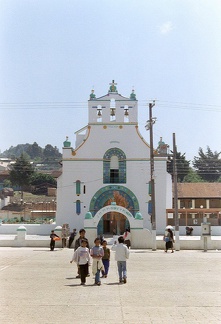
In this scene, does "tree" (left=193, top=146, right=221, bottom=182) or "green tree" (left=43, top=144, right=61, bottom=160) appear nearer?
"tree" (left=193, top=146, right=221, bottom=182)

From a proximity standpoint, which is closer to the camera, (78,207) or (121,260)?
(121,260)

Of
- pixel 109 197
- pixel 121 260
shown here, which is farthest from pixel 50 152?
pixel 121 260

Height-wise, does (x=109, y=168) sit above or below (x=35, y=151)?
below

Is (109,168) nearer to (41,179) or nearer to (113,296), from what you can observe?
(113,296)

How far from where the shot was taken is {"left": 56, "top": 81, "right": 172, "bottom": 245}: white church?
42.4m

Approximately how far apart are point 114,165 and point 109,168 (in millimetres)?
530

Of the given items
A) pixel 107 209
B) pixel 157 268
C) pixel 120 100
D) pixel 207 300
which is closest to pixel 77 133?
pixel 120 100

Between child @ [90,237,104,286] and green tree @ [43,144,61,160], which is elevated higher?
green tree @ [43,144,61,160]

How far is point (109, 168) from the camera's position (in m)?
42.8

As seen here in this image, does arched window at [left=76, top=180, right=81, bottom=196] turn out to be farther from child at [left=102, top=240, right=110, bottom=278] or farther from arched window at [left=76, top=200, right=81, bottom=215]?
child at [left=102, top=240, right=110, bottom=278]

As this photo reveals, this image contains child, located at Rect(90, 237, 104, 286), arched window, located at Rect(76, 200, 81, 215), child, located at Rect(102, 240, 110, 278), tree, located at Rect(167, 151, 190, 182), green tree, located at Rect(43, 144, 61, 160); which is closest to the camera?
child, located at Rect(90, 237, 104, 286)

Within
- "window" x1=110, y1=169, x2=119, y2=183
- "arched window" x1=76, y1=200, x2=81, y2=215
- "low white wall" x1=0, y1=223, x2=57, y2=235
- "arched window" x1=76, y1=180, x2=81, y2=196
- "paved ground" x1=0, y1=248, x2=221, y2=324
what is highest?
"window" x1=110, y1=169, x2=119, y2=183

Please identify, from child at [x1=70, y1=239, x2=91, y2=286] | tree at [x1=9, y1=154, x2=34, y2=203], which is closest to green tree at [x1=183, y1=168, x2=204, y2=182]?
tree at [x1=9, y1=154, x2=34, y2=203]

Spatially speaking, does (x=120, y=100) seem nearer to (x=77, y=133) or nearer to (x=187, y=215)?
(x=77, y=133)
